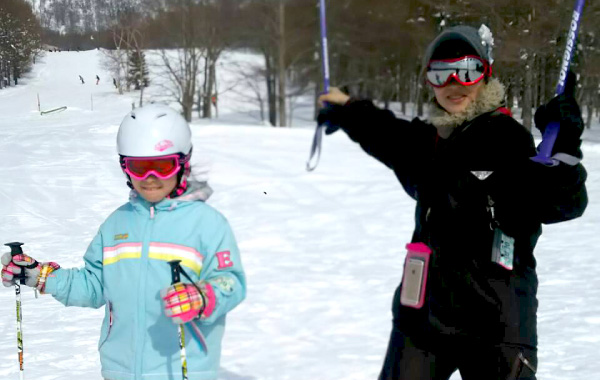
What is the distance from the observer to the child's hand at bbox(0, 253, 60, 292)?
245cm

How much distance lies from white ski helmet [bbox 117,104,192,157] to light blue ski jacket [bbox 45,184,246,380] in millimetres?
183

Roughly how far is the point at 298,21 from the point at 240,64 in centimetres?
357

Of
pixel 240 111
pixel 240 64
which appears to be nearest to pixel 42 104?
pixel 240 64

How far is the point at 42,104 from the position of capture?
604 cm

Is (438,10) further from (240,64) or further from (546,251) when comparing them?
(546,251)

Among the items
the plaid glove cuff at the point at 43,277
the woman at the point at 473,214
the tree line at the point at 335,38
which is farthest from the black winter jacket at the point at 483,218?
the plaid glove cuff at the point at 43,277

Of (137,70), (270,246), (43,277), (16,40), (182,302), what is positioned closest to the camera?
(182,302)

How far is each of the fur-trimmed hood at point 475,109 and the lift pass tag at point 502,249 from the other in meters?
0.40

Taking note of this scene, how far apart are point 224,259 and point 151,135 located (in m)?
0.50

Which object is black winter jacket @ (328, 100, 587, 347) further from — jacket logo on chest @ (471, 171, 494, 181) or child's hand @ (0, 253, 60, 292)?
child's hand @ (0, 253, 60, 292)

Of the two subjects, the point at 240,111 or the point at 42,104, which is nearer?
the point at 42,104

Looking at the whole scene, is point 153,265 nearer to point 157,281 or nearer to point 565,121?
point 157,281

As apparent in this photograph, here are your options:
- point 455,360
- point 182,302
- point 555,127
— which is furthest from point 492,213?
point 182,302

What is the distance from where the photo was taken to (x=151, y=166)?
93.9 inches
